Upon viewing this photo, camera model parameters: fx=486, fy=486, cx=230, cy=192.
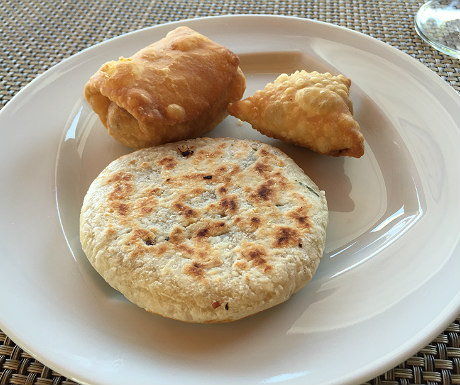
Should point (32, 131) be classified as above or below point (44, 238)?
above

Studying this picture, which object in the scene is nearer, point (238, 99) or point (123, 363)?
point (123, 363)

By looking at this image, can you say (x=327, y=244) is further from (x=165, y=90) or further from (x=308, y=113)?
(x=165, y=90)

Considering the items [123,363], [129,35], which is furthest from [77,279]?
[129,35]

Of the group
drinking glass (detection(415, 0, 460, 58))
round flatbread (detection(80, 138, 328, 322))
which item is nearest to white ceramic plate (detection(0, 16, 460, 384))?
round flatbread (detection(80, 138, 328, 322))

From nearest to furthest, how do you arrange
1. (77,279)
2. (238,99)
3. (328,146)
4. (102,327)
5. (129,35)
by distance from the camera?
(102,327) → (77,279) → (328,146) → (238,99) → (129,35)

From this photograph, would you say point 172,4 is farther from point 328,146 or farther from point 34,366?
point 34,366

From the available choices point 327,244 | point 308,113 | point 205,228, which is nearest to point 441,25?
point 308,113

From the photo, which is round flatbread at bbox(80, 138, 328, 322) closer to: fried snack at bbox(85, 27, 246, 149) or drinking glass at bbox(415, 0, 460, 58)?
fried snack at bbox(85, 27, 246, 149)
